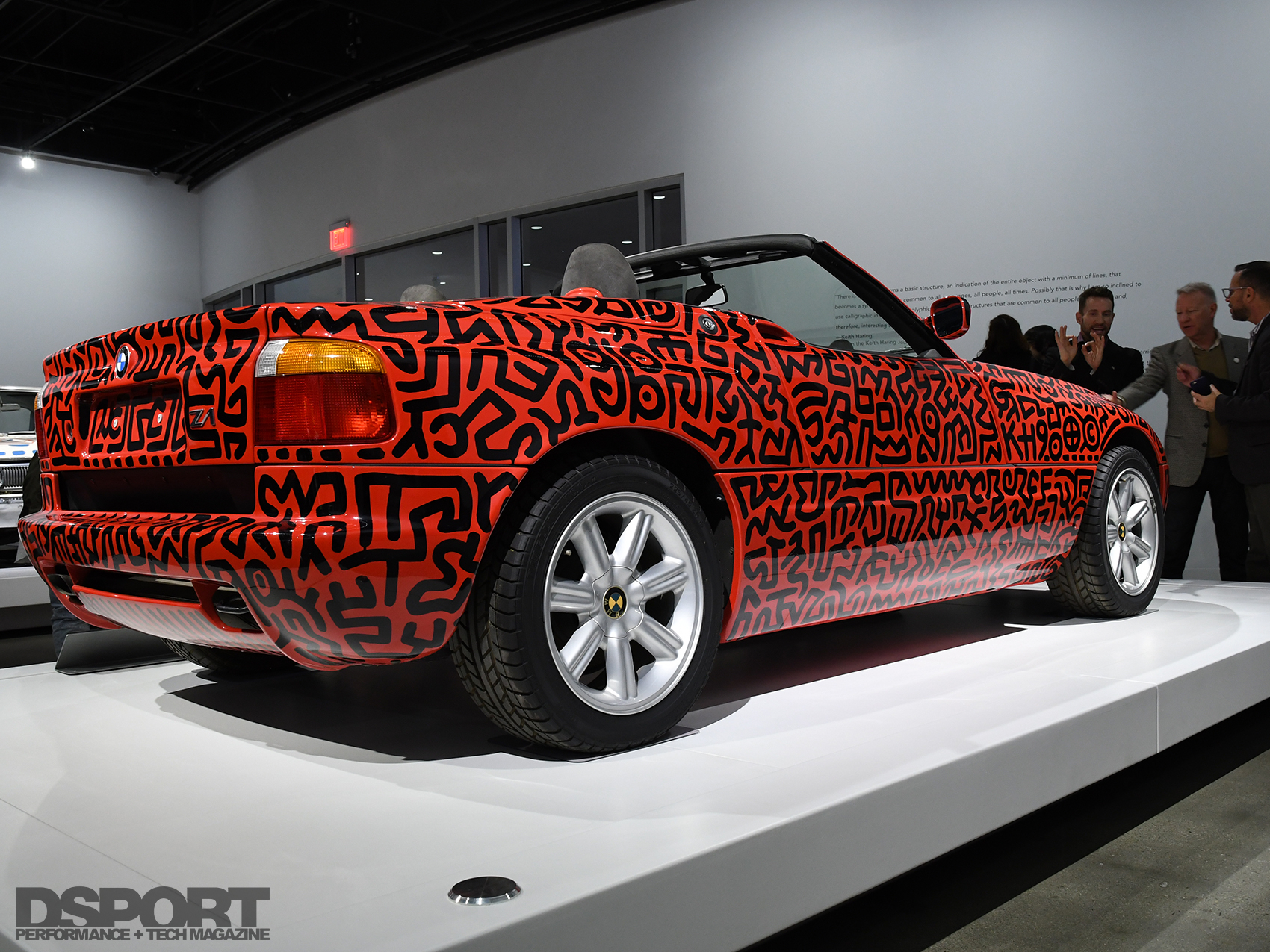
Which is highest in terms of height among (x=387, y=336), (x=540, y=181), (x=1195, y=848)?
(x=540, y=181)

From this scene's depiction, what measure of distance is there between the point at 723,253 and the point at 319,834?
210 centimetres

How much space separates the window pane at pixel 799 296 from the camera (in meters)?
3.08

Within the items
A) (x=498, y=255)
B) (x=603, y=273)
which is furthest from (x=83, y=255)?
(x=603, y=273)

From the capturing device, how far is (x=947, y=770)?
188 centimetres

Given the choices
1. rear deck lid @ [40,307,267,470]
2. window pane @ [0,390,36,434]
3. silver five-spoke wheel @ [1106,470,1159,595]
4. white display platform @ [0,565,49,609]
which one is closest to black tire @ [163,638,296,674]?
rear deck lid @ [40,307,267,470]

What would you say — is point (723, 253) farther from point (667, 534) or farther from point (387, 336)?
point (387, 336)

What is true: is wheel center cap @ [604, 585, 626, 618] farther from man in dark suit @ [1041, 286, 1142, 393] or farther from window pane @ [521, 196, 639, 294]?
window pane @ [521, 196, 639, 294]

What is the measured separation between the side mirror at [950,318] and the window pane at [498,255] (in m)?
7.22

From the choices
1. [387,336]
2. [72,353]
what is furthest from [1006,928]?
[72,353]

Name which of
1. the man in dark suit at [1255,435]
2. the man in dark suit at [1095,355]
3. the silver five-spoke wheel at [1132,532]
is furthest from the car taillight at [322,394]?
the man in dark suit at [1095,355]

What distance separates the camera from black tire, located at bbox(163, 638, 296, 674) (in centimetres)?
284

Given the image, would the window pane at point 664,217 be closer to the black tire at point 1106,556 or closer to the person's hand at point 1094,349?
the person's hand at point 1094,349

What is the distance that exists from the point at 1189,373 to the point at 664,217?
4.41 meters

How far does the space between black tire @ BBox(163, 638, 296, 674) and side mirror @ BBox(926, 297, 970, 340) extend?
2.12 metres
